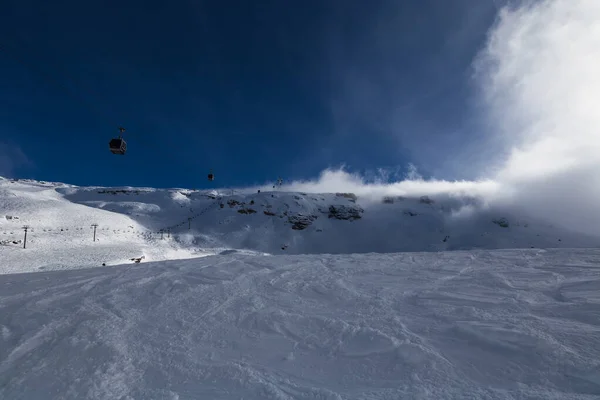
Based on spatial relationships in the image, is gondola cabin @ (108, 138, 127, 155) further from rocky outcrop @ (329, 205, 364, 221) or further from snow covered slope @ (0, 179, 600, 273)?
rocky outcrop @ (329, 205, 364, 221)

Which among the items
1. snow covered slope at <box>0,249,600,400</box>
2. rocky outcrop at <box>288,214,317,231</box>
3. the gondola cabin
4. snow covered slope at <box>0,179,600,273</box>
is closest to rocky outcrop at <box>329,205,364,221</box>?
snow covered slope at <box>0,179,600,273</box>

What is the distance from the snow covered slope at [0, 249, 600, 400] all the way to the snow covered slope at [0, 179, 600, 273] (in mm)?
15728

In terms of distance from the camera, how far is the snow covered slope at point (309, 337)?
11.7 feet

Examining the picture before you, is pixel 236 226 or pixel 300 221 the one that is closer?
pixel 236 226

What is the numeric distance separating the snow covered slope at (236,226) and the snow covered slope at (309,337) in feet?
51.6

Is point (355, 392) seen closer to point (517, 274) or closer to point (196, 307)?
point (196, 307)

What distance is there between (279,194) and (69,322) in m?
68.5

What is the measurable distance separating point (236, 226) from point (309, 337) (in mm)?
50129

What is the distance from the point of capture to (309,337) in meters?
4.89

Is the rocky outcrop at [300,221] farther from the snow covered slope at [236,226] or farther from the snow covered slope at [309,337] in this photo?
the snow covered slope at [309,337]

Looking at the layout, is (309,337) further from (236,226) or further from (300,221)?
(300,221)

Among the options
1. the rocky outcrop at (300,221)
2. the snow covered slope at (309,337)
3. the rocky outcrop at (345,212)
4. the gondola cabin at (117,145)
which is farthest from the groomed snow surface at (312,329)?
the rocky outcrop at (345,212)

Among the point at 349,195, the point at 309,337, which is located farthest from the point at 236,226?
the point at 309,337

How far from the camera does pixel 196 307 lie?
6414 millimetres
